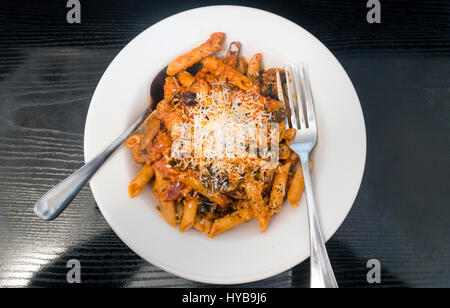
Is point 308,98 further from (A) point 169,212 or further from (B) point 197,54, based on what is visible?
(A) point 169,212

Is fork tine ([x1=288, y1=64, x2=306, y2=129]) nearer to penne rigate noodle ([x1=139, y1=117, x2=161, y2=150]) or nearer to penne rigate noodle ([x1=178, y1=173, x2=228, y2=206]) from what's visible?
penne rigate noodle ([x1=178, y1=173, x2=228, y2=206])

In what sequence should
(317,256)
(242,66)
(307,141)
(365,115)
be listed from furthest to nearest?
(365,115) < (242,66) < (307,141) < (317,256)

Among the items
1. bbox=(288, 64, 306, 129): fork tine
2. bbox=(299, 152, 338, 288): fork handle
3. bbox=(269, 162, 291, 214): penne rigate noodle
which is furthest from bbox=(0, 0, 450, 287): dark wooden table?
bbox=(288, 64, 306, 129): fork tine

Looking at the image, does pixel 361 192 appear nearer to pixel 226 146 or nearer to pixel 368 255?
pixel 368 255

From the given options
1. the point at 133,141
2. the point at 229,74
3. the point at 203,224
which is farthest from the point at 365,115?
the point at 133,141

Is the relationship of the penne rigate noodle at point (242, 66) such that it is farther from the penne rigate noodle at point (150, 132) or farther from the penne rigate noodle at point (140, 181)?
the penne rigate noodle at point (140, 181)

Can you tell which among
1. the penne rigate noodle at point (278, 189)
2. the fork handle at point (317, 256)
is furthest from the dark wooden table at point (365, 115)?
the penne rigate noodle at point (278, 189)

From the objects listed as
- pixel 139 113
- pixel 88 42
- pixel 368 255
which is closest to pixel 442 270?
pixel 368 255

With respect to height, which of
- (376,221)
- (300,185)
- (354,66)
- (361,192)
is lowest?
(376,221)
